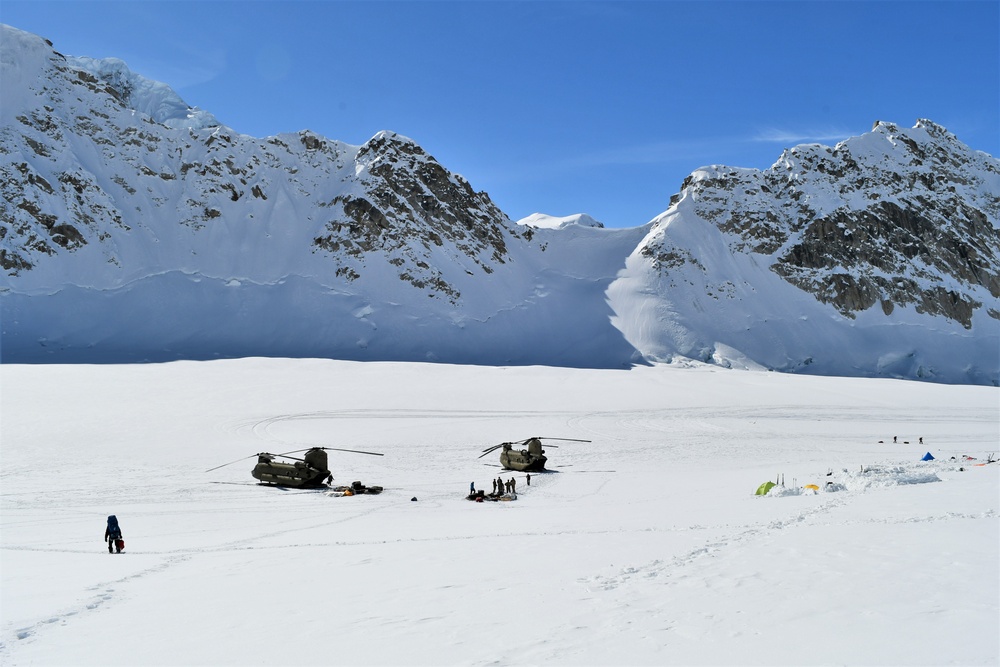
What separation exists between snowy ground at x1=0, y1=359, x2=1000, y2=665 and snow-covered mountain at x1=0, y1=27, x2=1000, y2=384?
133ft

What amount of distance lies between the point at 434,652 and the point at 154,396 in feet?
138

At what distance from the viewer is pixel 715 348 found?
82.4 metres

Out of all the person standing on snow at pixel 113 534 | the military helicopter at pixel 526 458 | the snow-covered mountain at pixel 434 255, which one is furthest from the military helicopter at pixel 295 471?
the snow-covered mountain at pixel 434 255

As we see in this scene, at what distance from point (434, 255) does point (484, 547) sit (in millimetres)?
86866

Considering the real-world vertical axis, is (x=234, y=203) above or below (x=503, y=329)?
above

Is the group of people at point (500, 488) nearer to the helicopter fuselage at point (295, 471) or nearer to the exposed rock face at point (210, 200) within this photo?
the helicopter fuselage at point (295, 471)

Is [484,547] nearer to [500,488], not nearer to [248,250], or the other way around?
[500,488]

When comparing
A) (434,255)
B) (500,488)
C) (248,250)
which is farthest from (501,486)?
(248,250)

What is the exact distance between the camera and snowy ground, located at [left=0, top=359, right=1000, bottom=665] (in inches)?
251

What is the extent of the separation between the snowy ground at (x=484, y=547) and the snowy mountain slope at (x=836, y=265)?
50.0 metres

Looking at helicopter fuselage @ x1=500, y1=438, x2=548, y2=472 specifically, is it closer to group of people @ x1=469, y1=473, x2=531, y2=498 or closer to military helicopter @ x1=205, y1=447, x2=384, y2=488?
group of people @ x1=469, y1=473, x2=531, y2=498

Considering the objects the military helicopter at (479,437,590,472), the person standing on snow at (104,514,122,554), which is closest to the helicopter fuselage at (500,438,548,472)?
the military helicopter at (479,437,590,472)

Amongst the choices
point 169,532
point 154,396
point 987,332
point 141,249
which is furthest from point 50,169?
point 987,332

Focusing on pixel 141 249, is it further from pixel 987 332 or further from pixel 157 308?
pixel 987 332
